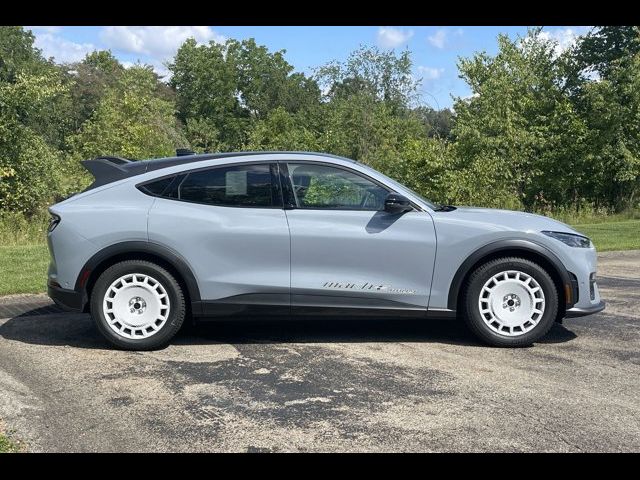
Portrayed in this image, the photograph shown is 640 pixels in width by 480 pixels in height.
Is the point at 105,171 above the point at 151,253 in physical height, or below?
above

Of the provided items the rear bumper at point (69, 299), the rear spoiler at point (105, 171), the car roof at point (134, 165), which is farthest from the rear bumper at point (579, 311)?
the rear bumper at point (69, 299)

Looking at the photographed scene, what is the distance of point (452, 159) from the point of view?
70.7 ft

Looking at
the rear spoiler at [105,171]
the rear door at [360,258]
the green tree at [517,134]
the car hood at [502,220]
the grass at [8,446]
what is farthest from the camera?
the green tree at [517,134]

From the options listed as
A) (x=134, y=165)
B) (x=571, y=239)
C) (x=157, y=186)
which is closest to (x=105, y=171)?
(x=134, y=165)

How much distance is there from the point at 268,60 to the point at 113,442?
7172 cm

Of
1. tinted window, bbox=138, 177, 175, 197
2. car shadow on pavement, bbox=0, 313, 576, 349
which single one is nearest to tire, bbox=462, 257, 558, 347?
car shadow on pavement, bbox=0, 313, 576, 349

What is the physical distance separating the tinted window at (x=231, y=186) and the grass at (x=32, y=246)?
11.1 ft

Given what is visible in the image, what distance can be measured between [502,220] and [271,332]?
2349 millimetres

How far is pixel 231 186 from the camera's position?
19.1ft

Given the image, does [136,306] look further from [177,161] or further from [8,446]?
[8,446]

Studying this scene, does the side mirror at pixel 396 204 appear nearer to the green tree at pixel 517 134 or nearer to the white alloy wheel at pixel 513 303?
the white alloy wheel at pixel 513 303

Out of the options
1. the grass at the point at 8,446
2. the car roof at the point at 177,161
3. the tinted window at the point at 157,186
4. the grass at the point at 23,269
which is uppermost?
the car roof at the point at 177,161

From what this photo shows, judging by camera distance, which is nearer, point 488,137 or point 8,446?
point 8,446

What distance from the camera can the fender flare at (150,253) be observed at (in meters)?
5.65
